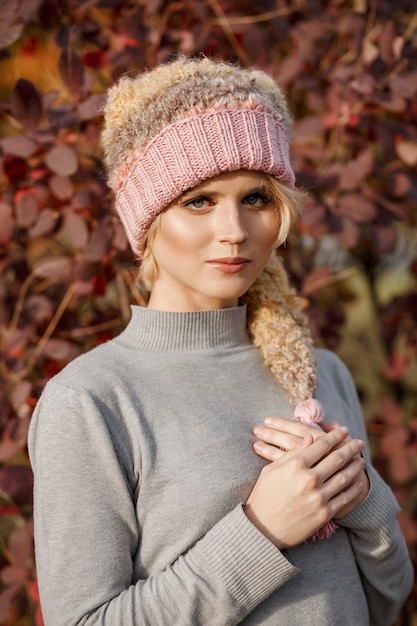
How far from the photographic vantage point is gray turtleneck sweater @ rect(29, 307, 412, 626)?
4.92 feet

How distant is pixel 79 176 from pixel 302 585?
1.28 meters

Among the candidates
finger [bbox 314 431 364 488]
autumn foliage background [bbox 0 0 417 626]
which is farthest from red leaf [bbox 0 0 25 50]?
finger [bbox 314 431 364 488]

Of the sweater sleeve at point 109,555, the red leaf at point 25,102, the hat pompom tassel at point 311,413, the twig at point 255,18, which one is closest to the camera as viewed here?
the sweater sleeve at point 109,555

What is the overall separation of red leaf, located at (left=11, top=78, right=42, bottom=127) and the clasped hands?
1.08 metres

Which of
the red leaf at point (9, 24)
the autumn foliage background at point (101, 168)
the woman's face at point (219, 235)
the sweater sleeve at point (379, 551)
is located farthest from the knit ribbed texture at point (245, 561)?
the red leaf at point (9, 24)

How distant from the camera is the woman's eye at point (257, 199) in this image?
174 cm

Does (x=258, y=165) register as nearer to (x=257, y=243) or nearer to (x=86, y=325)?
(x=257, y=243)

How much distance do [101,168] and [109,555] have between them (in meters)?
1.23

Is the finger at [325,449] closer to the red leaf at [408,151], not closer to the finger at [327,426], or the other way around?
the finger at [327,426]

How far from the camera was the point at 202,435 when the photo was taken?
1637 mm

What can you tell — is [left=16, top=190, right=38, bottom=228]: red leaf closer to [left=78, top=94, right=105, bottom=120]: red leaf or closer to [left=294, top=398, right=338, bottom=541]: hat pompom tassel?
[left=78, top=94, right=105, bottom=120]: red leaf

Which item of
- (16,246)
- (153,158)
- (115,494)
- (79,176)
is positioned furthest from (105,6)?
(115,494)

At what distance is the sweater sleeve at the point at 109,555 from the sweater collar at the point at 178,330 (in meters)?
0.29

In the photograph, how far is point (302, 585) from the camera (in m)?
1.63
